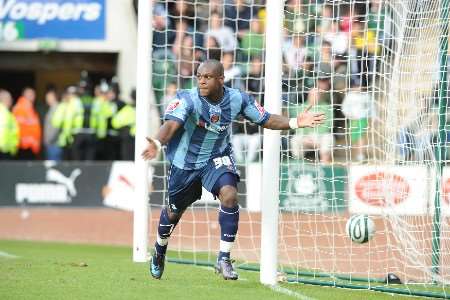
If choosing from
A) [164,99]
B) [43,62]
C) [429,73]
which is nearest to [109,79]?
[43,62]

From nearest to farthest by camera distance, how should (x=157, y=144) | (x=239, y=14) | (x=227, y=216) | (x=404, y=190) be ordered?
(x=157, y=144)
(x=227, y=216)
(x=404, y=190)
(x=239, y=14)

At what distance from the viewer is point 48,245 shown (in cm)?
1513

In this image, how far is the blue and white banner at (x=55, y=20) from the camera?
23.6m

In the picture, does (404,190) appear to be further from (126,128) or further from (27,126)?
(27,126)

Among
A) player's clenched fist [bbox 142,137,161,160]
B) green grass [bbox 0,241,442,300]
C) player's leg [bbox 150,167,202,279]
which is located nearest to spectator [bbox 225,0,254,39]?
green grass [bbox 0,241,442,300]

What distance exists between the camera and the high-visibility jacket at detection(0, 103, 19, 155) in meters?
20.4

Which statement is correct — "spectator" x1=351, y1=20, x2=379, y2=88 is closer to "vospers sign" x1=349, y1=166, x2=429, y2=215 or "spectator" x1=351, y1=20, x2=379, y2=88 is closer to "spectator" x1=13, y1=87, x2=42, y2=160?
"vospers sign" x1=349, y1=166, x2=429, y2=215

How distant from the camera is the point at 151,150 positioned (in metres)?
8.27

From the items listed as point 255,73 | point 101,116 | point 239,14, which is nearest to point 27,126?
point 101,116

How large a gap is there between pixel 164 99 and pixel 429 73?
562 centimetres

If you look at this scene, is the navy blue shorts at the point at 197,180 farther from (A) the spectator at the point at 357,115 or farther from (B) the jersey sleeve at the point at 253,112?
(A) the spectator at the point at 357,115

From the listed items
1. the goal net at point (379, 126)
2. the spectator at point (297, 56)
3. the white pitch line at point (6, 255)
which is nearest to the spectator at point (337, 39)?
the goal net at point (379, 126)

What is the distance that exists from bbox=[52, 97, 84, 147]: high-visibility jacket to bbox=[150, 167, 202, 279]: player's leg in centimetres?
1088

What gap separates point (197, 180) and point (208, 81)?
3.04ft
